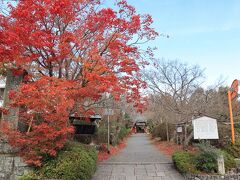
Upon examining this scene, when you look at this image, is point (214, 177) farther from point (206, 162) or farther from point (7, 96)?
point (7, 96)

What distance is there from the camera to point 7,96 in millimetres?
8812

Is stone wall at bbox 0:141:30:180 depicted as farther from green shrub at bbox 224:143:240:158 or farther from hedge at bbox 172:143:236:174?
green shrub at bbox 224:143:240:158

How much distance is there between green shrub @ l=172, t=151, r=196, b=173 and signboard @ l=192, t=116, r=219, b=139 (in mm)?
903

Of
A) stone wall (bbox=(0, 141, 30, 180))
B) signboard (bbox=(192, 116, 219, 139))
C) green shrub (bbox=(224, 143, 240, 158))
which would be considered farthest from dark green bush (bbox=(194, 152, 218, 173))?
stone wall (bbox=(0, 141, 30, 180))

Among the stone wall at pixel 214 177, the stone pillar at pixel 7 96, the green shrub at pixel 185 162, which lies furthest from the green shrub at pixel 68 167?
the stone wall at pixel 214 177

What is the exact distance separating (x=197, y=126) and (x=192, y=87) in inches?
284

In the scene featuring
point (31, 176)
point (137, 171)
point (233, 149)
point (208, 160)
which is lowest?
point (137, 171)

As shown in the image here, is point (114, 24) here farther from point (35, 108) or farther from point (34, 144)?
point (34, 144)

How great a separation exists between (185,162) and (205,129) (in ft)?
5.69

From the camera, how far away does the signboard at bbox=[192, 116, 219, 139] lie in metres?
9.62

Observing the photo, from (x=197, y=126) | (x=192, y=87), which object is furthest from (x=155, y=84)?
(x=197, y=126)

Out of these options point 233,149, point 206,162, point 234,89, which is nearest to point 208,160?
point 206,162

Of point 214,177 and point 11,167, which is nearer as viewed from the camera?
point 11,167

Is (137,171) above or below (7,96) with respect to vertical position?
below
